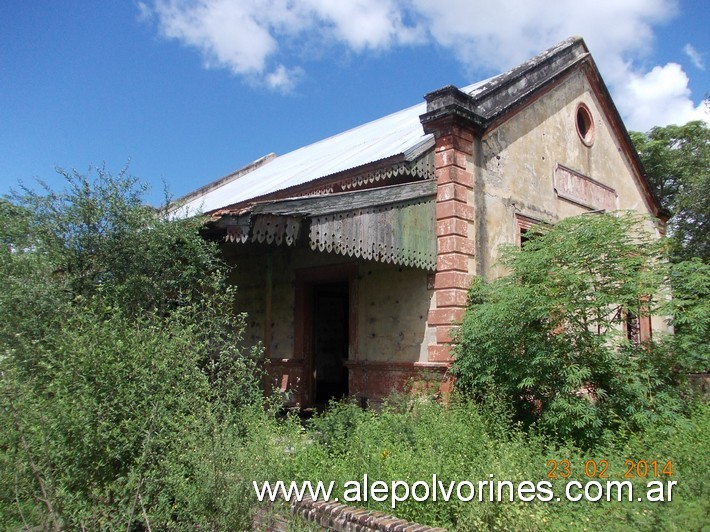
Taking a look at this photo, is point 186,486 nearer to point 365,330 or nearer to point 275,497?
point 275,497

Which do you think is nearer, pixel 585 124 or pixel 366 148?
pixel 366 148

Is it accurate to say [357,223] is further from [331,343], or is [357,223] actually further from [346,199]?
[331,343]

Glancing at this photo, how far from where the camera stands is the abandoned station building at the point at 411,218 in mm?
8312

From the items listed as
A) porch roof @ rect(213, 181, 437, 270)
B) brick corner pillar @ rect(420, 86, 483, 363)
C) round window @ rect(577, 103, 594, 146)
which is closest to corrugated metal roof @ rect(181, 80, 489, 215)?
brick corner pillar @ rect(420, 86, 483, 363)

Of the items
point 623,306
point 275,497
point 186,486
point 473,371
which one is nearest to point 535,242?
point 623,306

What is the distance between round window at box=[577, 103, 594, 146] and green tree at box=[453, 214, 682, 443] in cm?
599

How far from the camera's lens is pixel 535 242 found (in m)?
8.05

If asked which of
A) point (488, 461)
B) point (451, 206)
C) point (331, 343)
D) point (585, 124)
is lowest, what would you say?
point (488, 461)

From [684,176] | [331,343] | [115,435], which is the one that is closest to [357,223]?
[115,435]

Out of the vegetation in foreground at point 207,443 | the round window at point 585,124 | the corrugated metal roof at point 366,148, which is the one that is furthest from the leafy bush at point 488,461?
the round window at point 585,124

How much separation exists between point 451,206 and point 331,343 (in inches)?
211

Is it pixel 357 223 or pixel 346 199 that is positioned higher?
pixel 346 199

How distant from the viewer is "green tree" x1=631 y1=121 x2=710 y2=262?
18.0m

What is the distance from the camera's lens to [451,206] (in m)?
9.05
